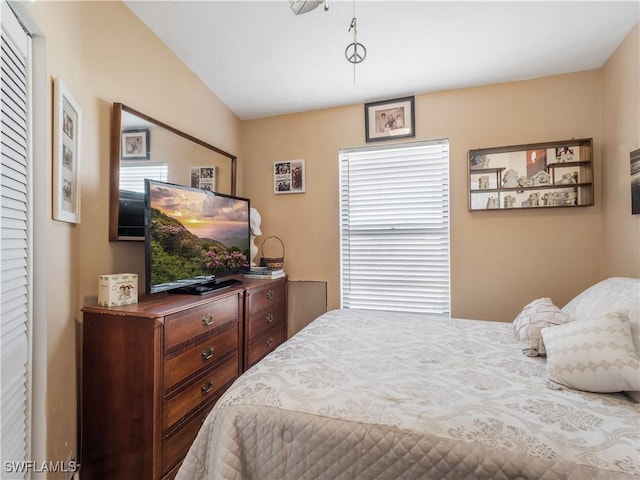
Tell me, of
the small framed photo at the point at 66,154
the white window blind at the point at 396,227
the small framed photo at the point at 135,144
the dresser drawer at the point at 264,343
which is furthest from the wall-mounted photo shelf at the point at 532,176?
the small framed photo at the point at 66,154

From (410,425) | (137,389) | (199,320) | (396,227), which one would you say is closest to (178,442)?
(137,389)

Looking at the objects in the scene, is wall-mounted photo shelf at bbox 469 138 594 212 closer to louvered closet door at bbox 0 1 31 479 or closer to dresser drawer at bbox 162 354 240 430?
Result: dresser drawer at bbox 162 354 240 430

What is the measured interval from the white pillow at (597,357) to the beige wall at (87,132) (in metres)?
2.07

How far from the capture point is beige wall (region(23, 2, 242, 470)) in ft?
4.15

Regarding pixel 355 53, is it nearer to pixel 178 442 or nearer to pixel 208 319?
pixel 208 319

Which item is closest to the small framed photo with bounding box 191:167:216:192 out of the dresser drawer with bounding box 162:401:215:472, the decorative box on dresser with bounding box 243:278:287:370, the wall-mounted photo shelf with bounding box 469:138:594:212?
the decorative box on dresser with bounding box 243:278:287:370

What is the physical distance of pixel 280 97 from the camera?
263 cm

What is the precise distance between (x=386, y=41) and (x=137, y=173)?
1.79 meters

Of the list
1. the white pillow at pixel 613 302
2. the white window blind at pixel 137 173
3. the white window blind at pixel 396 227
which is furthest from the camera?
the white window blind at pixel 396 227

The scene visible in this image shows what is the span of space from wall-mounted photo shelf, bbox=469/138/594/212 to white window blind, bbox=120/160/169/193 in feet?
7.65

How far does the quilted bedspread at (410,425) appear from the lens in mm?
771

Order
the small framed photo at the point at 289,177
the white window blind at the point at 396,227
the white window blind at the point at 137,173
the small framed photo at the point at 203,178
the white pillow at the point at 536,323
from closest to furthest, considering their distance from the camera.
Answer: the white pillow at the point at 536,323, the white window blind at the point at 137,173, the small framed photo at the point at 203,178, the white window blind at the point at 396,227, the small framed photo at the point at 289,177

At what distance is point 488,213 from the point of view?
7.80 feet

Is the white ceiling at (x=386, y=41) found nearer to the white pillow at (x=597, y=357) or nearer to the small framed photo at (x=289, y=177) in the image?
the small framed photo at (x=289, y=177)
